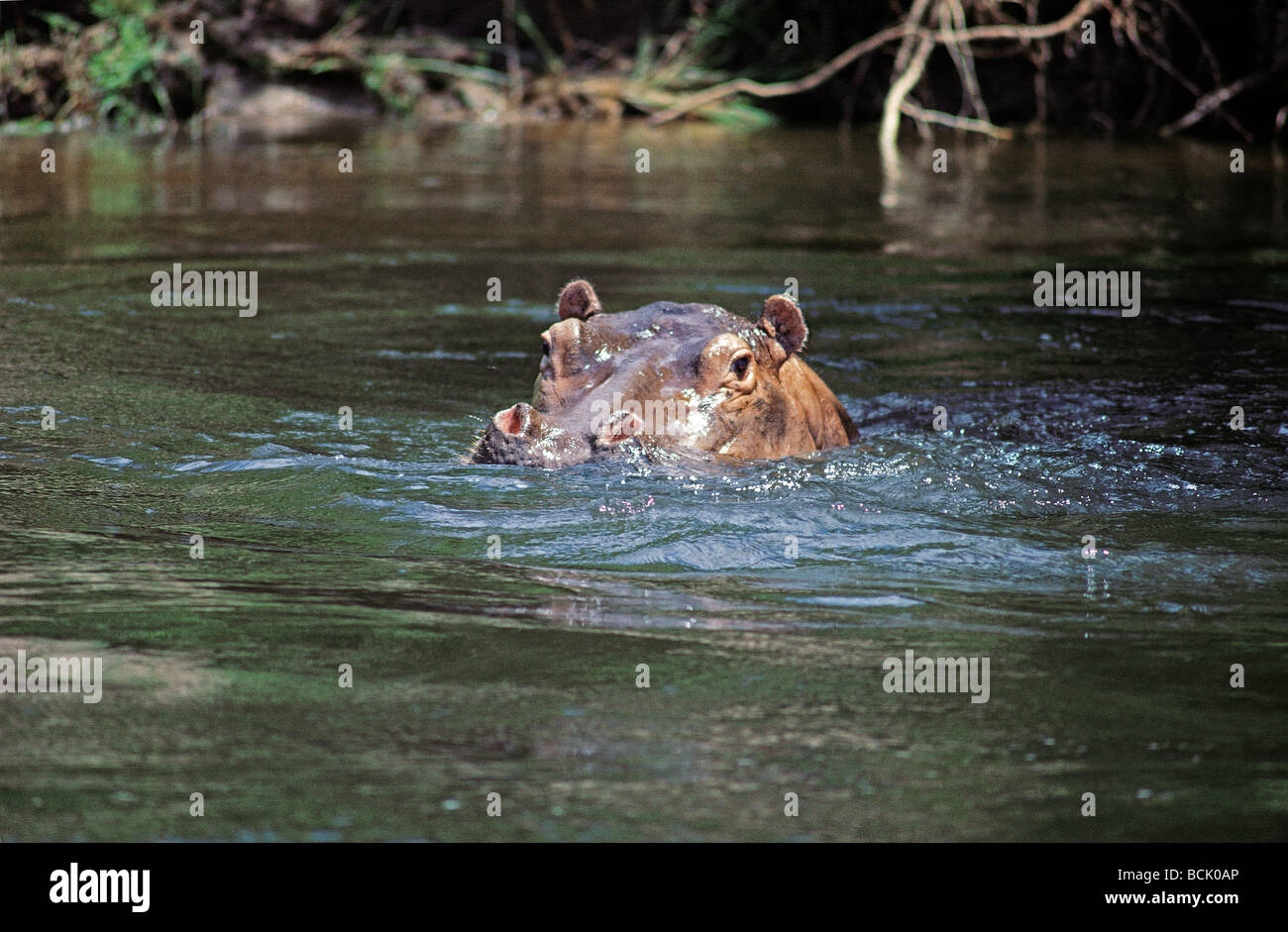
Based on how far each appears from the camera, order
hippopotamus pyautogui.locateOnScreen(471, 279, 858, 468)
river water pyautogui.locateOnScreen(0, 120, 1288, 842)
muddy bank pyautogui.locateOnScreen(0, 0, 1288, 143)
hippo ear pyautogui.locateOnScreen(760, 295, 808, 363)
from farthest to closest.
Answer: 1. muddy bank pyautogui.locateOnScreen(0, 0, 1288, 143)
2. hippo ear pyautogui.locateOnScreen(760, 295, 808, 363)
3. hippopotamus pyautogui.locateOnScreen(471, 279, 858, 468)
4. river water pyautogui.locateOnScreen(0, 120, 1288, 842)

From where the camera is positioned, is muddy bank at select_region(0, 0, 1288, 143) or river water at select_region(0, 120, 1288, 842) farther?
muddy bank at select_region(0, 0, 1288, 143)

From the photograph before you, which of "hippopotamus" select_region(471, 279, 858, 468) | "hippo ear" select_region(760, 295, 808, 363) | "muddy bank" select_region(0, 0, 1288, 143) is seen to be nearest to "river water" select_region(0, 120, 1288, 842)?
"hippopotamus" select_region(471, 279, 858, 468)

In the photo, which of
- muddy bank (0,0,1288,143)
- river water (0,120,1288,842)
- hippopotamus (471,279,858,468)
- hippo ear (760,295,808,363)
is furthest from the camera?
muddy bank (0,0,1288,143)

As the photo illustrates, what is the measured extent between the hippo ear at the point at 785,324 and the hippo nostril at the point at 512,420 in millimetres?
1447

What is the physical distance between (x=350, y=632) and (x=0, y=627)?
0.90 metres

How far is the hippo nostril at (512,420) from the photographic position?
230 inches

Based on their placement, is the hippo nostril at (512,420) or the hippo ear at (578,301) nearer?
the hippo nostril at (512,420)

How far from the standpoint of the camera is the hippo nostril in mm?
5834

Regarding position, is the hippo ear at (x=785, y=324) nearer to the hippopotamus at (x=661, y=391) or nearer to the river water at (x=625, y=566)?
the hippopotamus at (x=661, y=391)

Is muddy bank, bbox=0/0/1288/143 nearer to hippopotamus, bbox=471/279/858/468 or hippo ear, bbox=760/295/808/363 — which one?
hippo ear, bbox=760/295/808/363

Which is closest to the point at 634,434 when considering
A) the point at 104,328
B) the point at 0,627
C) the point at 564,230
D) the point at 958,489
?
the point at 958,489

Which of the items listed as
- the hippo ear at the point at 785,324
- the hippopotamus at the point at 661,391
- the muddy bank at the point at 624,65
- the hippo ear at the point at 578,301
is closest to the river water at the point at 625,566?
the hippopotamus at the point at 661,391

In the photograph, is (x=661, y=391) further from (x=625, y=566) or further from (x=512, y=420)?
(x=625, y=566)

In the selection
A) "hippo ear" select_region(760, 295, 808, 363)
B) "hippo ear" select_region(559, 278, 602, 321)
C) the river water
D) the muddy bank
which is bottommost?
the river water
